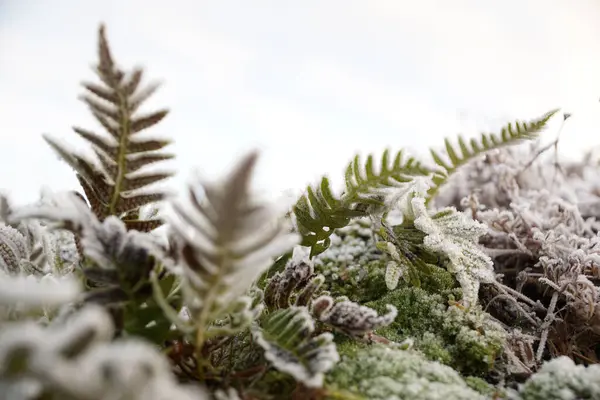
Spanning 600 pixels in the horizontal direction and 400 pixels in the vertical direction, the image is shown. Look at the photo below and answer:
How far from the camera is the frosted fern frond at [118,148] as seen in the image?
577 millimetres

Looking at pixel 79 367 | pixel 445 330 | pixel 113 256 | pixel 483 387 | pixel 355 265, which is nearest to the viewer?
pixel 79 367

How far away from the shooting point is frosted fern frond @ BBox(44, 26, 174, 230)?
58 centimetres

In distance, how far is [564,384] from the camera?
0.60 m

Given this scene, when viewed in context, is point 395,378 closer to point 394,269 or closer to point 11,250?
point 394,269

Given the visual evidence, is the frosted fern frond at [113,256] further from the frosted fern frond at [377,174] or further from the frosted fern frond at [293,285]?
the frosted fern frond at [377,174]

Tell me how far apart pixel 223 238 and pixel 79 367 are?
138 millimetres

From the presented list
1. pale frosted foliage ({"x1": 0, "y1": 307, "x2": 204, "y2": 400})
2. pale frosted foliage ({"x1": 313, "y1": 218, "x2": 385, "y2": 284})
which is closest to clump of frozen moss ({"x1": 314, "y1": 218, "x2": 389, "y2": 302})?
pale frosted foliage ({"x1": 313, "y1": 218, "x2": 385, "y2": 284})

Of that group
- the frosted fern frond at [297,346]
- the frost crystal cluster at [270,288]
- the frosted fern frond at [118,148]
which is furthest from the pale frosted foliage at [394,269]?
the frosted fern frond at [118,148]

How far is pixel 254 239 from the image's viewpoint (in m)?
0.44

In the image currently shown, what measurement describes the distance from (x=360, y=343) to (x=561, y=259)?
0.41 m

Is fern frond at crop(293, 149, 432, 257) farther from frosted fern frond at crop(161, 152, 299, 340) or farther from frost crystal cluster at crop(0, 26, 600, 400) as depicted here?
frosted fern frond at crop(161, 152, 299, 340)

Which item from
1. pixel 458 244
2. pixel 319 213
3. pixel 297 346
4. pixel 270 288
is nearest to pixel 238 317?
pixel 297 346

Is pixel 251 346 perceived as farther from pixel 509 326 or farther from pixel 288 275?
pixel 509 326

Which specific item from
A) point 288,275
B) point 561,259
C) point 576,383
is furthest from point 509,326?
point 288,275
